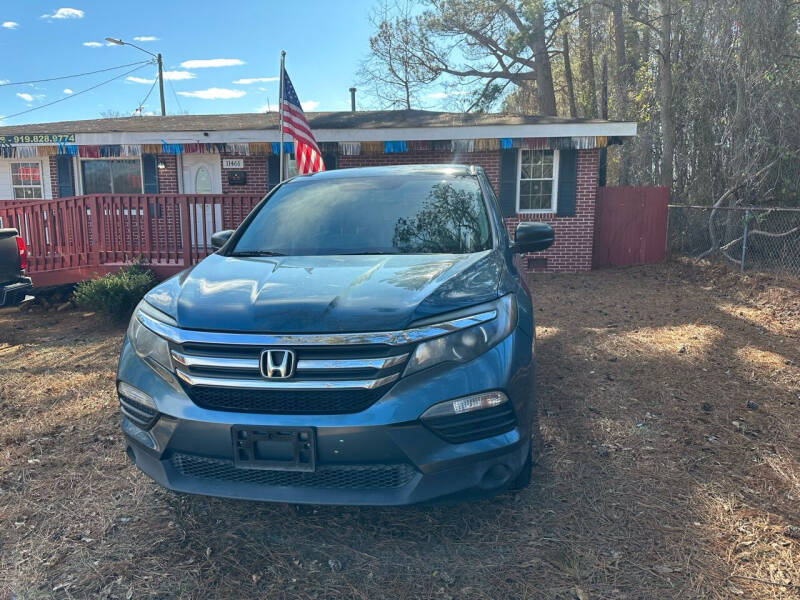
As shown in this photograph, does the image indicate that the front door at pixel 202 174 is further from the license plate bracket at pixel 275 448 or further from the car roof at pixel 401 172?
the license plate bracket at pixel 275 448

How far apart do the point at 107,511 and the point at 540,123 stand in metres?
10.7

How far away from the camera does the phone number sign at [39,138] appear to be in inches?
500

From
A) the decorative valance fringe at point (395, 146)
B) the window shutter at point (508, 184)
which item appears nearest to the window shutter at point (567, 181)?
the window shutter at point (508, 184)

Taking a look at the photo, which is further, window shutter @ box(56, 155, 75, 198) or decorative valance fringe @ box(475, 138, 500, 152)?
window shutter @ box(56, 155, 75, 198)

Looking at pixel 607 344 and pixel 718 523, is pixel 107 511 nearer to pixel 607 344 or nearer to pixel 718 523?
pixel 718 523

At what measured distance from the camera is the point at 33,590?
2.29 meters

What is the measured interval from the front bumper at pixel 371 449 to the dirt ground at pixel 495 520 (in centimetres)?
40

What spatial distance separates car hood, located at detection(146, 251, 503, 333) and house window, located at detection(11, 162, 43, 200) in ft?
45.1

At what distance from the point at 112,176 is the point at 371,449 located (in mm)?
13659

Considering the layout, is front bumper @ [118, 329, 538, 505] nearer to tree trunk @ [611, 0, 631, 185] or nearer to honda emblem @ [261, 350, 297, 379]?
honda emblem @ [261, 350, 297, 379]

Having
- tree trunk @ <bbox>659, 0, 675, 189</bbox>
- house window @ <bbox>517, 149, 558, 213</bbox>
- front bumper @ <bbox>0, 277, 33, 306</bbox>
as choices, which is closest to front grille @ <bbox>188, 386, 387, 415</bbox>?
front bumper @ <bbox>0, 277, 33, 306</bbox>

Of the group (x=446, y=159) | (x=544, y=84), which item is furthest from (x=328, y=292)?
(x=544, y=84)

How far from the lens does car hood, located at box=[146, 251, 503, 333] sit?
226cm

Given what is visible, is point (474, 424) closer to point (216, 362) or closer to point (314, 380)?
point (314, 380)
